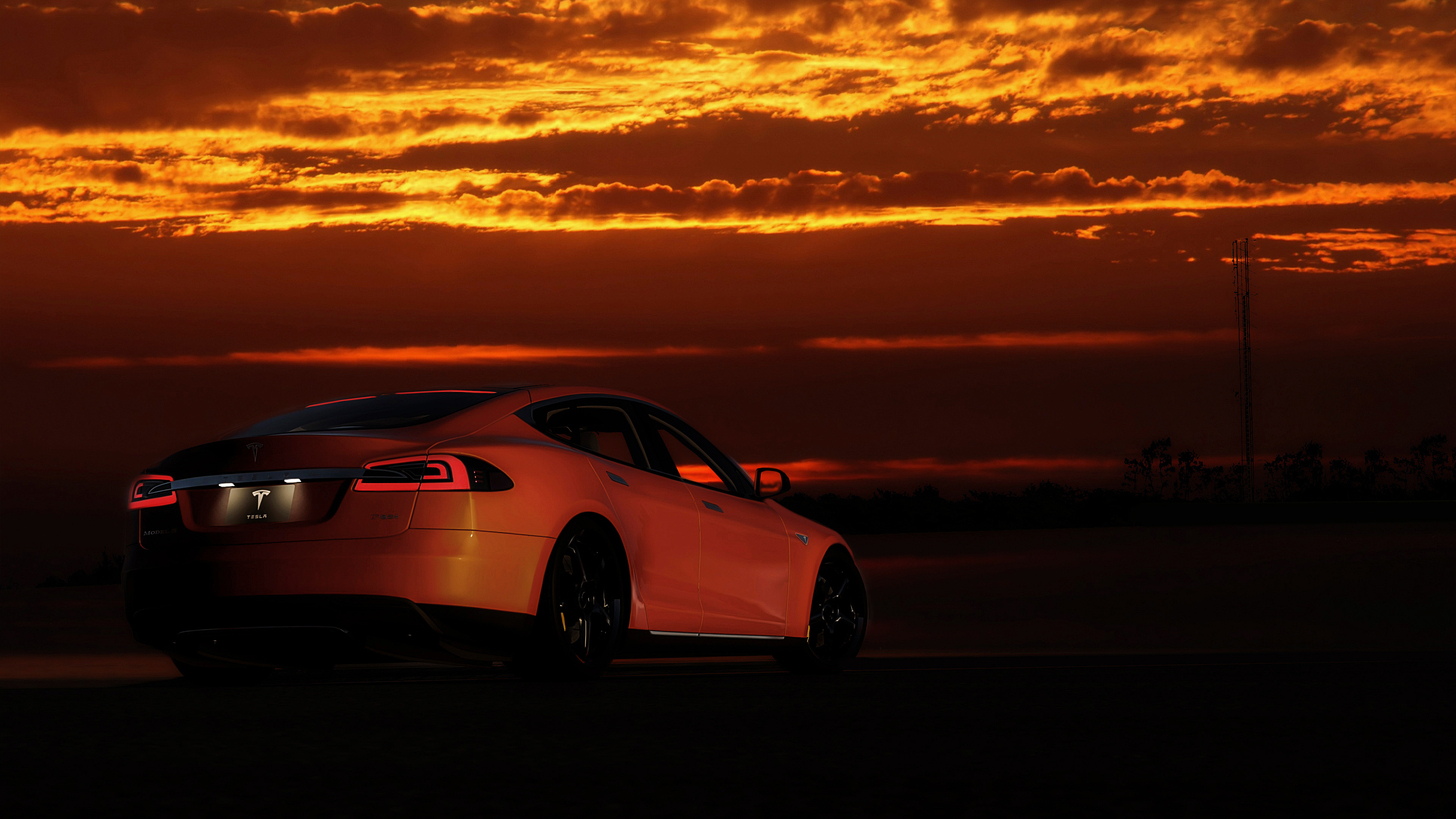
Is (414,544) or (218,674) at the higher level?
(414,544)

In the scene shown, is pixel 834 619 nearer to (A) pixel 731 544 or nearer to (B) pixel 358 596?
(A) pixel 731 544

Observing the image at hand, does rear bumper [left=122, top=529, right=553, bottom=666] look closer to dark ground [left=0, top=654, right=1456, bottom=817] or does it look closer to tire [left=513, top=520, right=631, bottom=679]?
tire [left=513, top=520, right=631, bottom=679]

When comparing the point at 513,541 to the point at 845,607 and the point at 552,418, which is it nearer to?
the point at 552,418

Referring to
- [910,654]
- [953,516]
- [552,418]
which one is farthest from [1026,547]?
[552,418]

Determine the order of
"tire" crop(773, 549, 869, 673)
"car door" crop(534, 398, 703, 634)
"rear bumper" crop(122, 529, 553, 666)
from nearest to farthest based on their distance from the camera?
"rear bumper" crop(122, 529, 553, 666) → "car door" crop(534, 398, 703, 634) → "tire" crop(773, 549, 869, 673)

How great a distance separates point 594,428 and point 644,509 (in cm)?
73

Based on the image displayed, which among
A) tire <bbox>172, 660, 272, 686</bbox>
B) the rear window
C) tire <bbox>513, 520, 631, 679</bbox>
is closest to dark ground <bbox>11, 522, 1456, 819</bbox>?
tire <bbox>172, 660, 272, 686</bbox>

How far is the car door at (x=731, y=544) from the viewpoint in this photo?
9242mm

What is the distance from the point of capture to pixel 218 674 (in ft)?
29.5

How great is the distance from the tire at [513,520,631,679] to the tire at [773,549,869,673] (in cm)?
192

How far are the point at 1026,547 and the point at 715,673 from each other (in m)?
18.2

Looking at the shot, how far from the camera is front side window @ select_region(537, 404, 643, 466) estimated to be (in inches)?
343

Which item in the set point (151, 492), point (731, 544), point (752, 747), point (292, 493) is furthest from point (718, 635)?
point (752, 747)

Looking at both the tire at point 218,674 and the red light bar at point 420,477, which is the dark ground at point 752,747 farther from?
the red light bar at point 420,477
